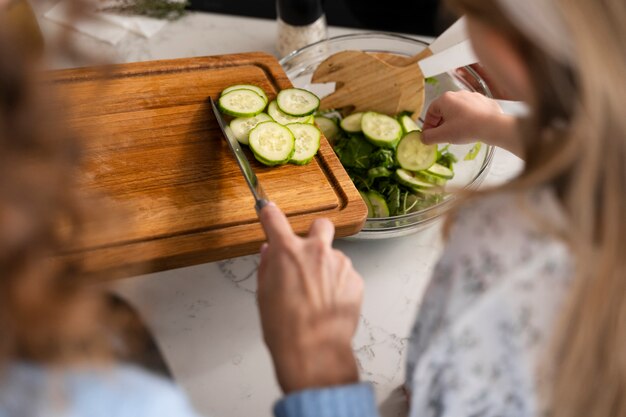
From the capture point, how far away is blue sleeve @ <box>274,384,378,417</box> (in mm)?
776

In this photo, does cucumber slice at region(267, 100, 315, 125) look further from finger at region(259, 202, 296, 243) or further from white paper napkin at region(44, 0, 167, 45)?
white paper napkin at region(44, 0, 167, 45)

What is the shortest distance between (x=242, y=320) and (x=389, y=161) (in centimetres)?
42

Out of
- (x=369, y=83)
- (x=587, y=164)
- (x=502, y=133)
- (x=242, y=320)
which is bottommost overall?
(x=242, y=320)

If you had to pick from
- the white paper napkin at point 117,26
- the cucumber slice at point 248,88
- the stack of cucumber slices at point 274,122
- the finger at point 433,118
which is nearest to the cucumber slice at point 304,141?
the stack of cucumber slices at point 274,122

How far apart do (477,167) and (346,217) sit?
0.38 meters

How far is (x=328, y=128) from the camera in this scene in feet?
4.54

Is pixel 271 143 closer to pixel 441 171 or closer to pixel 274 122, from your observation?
pixel 274 122

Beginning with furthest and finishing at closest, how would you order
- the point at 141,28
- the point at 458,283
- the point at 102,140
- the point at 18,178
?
the point at 141,28 → the point at 102,140 → the point at 458,283 → the point at 18,178

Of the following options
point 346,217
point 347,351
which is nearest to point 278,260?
point 347,351

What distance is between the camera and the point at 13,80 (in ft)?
1.78

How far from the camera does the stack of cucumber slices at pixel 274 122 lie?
1.16m

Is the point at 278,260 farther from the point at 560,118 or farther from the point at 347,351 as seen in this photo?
the point at 560,118

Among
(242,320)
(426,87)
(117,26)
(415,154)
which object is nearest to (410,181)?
(415,154)

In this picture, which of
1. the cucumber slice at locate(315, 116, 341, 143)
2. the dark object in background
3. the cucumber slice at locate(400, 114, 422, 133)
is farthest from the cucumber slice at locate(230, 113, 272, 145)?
the dark object in background
